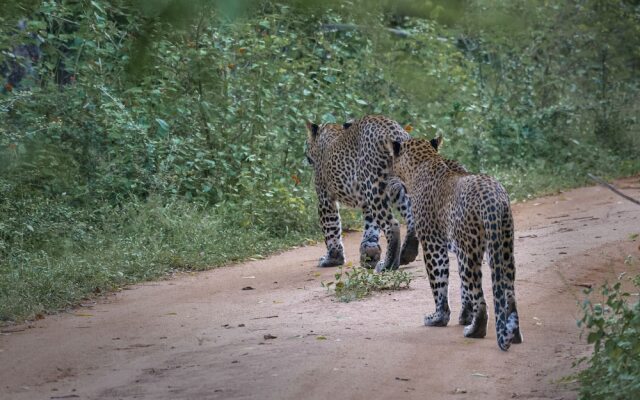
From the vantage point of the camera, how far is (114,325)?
805 centimetres

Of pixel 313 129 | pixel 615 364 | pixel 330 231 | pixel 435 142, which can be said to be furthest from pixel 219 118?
pixel 615 364

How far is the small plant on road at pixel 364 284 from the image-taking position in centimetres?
868

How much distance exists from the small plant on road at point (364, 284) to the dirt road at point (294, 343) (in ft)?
0.34

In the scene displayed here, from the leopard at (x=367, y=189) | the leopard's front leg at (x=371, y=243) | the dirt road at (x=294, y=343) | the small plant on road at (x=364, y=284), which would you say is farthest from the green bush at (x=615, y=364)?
the leopard's front leg at (x=371, y=243)

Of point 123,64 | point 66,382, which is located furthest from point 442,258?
point 123,64

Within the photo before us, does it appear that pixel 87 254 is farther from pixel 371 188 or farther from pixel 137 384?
pixel 137 384

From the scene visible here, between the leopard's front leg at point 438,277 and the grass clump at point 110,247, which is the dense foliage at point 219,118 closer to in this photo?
the grass clump at point 110,247

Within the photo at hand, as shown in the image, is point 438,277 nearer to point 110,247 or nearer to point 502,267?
point 502,267

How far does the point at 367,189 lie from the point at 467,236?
322 cm

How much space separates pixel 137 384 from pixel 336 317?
82.9 inches

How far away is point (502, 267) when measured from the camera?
6906 millimetres

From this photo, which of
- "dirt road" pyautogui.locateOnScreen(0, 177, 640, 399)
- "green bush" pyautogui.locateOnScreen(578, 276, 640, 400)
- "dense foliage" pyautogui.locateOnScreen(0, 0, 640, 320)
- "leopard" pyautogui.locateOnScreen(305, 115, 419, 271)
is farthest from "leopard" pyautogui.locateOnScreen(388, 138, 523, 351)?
"leopard" pyautogui.locateOnScreen(305, 115, 419, 271)

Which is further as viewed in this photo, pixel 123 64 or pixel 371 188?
pixel 371 188

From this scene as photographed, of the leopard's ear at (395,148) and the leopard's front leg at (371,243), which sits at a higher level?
the leopard's ear at (395,148)
